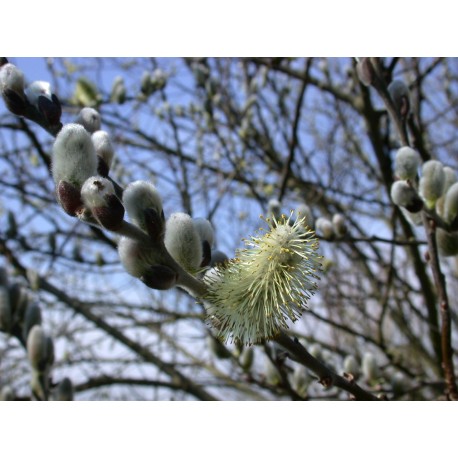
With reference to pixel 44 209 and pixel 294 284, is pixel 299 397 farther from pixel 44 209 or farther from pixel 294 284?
pixel 44 209

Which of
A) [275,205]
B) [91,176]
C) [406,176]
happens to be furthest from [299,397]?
[91,176]

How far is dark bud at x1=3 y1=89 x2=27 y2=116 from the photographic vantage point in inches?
33.5

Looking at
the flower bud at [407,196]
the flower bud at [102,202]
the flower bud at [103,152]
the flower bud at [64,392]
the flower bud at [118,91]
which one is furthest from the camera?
the flower bud at [118,91]

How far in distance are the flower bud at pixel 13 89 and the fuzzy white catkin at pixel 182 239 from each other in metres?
0.33

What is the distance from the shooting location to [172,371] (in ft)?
7.80

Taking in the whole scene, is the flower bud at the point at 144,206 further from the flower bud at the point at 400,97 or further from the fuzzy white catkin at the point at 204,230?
the flower bud at the point at 400,97

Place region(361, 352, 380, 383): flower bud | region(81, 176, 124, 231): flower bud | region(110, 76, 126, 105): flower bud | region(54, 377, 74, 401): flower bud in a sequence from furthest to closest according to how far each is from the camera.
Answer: region(110, 76, 126, 105): flower bud, region(361, 352, 380, 383): flower bud, region(54, 377, 74, 401): flower bud, region(81, 176, 124, 231): flower bud

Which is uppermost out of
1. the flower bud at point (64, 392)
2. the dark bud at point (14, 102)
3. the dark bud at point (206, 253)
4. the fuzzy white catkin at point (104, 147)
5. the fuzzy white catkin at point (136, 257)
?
the dark bud at point (14, 102)

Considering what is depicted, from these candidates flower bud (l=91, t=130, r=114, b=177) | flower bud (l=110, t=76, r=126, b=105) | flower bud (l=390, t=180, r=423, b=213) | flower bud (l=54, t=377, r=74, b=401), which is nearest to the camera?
flower bud (l=91, t=130, r=114, b=177)

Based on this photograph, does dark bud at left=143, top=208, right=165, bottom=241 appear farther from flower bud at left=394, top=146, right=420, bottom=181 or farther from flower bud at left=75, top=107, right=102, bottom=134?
flower bud at left=394, top=146, right=420, bottom=181

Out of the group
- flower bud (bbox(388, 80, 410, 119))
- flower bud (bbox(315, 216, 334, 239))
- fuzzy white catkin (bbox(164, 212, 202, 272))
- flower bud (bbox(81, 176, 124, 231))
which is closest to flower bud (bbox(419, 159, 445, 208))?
flower bud (bbox(388, 80, 410, 119))

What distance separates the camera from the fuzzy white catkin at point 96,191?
0.65 meters

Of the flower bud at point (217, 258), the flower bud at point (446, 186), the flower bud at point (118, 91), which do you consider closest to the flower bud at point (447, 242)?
the flower bud at point (446, 186)

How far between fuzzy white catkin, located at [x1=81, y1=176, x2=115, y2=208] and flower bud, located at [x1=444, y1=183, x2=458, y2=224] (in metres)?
0.76
